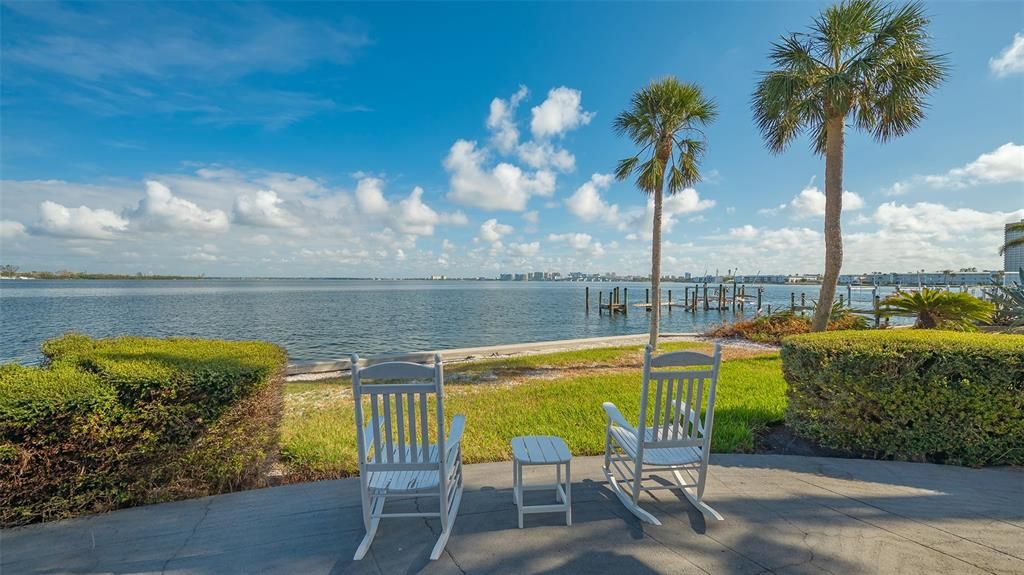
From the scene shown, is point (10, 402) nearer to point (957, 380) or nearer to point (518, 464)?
point (518, 464)

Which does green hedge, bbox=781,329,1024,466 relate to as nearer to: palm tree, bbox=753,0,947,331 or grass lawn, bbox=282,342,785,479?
grass lawn, bbox=282,342,785,479

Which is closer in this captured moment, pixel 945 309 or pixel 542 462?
pixel 542 462

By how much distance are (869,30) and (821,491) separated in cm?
942

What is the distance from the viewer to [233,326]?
2489 centimetres

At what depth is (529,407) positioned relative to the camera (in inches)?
221

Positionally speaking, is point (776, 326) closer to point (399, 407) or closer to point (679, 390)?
point (679, 390)

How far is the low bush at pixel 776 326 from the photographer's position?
1133 centimetres

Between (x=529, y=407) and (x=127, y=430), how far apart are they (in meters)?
4.16

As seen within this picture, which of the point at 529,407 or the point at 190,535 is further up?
the point at 190,535

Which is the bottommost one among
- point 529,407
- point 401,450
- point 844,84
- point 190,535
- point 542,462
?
point 529,407

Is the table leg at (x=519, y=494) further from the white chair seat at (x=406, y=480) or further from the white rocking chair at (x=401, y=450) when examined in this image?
the white chair seat at (x=406, y=480)

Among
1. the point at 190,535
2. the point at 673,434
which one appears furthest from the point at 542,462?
the point at 190,535

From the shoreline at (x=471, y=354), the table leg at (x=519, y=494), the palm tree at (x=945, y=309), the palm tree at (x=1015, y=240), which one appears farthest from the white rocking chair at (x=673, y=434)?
the palm tree at (x=1015, y=240)

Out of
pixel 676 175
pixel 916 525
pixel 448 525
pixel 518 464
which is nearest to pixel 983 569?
pixel 916 525
